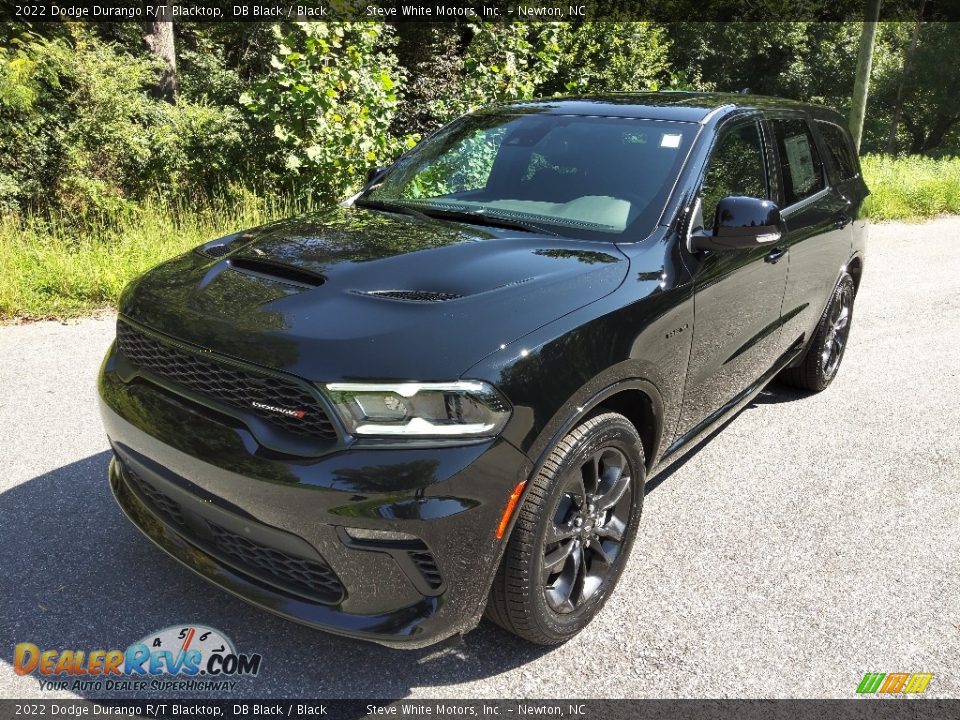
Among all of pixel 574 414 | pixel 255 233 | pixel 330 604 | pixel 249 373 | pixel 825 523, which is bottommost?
pixel 825 523

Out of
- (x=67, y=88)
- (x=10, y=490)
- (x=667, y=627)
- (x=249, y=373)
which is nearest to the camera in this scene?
(x=249, y=373)

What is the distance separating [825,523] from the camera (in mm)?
3539

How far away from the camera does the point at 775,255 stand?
369 centimetres

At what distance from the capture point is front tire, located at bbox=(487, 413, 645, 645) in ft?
7.64

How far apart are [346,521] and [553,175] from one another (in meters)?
1.93

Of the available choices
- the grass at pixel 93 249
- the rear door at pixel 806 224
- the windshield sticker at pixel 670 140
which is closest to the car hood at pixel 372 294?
the windshield sticker at pixel 670 140

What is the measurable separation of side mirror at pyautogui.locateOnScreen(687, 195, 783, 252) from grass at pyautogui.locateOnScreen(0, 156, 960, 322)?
9.08 ft

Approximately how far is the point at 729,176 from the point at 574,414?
1.66 m

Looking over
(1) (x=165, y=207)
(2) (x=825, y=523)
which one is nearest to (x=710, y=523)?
(2) (x=825, y=523)

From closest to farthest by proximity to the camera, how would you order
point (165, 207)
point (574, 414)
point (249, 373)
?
1. point (249, 373)
2. point (574, 414)
3. point (165, 207)

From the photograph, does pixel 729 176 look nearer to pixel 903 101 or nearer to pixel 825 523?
pixel 825 523

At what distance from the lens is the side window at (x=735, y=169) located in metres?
3.25

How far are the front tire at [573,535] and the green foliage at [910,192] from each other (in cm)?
1158

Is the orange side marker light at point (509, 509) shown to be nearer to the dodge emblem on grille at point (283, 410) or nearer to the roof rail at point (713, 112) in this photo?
the dodge emblem on grille at point (283, 410)
